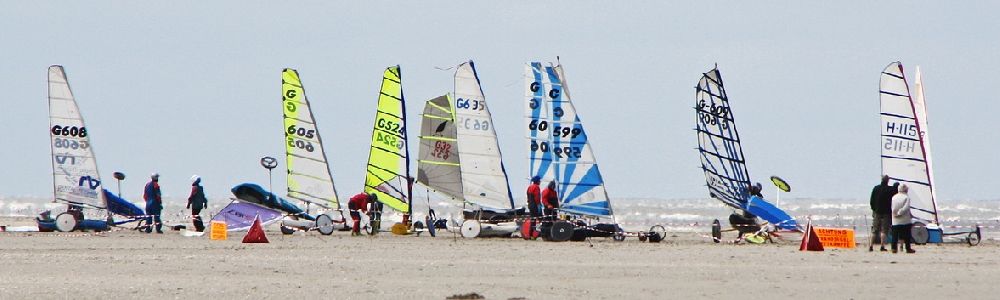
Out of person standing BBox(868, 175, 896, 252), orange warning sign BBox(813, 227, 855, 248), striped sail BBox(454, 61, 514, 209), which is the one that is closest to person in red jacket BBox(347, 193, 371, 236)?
striped sail BBox(454, 61, 514, 209)

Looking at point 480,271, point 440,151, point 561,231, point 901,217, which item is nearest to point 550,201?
point 561,231

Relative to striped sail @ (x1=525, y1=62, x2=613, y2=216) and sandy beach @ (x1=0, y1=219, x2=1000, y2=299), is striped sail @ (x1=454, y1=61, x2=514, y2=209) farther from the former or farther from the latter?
sandy beach @ (x1=0, y1=219, x2=1000, y2=299)

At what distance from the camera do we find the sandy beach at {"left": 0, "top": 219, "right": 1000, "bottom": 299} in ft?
39.5

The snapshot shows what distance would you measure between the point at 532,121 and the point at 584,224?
2.21 metres

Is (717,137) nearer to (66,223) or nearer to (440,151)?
(440,151)

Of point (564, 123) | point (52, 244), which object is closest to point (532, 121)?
point (564, 123)

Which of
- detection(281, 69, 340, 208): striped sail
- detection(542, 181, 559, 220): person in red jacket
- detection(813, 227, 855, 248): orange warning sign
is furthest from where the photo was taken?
detection(281, 69, 340, 208): striped sail

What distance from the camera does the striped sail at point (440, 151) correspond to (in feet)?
91.5

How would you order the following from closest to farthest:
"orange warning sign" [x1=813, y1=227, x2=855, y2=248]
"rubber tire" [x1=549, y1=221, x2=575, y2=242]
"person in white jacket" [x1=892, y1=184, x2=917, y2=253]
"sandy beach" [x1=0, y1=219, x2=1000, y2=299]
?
"sandy beach" [x1=0, y1=219, x2=1000, y2=299]
"person in white jacket" [x1=892, y1=184, x2=917, y2=253]
"orange warning sign" [x1=813, y1=227, x2=855, y2=248]
"rubber tire" [x1=549, y1=221, x2=575, y2=242]

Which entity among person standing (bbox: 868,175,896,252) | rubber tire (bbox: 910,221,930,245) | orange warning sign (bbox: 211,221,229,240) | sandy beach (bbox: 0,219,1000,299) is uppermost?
person standing (bbox: 868,175,896,252)

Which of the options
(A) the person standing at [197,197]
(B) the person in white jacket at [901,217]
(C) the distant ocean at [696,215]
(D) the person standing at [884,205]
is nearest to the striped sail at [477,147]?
(C) the distant ocean at [696,215]

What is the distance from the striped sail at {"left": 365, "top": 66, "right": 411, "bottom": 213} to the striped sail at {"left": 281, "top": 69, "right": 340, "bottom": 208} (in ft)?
3.11

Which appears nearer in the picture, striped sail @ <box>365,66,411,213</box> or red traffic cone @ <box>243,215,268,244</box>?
red traffic cone @ <box>243,215,268,244</box>

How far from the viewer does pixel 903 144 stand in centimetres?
2408
